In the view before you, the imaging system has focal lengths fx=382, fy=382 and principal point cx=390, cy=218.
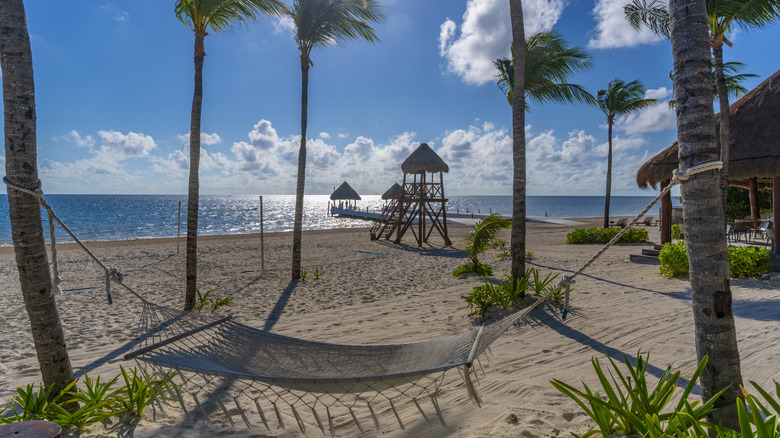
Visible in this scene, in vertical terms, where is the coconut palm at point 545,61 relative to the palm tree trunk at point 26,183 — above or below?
above

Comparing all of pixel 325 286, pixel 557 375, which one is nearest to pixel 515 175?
pixel 557 375

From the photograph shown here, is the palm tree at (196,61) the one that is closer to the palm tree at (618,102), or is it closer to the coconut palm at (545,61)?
the coconut palm at (545,61)

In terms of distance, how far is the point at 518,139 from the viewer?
484cm

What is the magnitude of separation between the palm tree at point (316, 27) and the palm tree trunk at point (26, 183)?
4.78 m

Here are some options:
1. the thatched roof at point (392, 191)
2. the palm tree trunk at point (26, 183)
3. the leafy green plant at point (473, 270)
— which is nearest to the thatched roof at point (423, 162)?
the leafy green plant at point (473, 270)

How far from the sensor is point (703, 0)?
176 cm

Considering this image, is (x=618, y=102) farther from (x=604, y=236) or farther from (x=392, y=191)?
(x=392, y=191)

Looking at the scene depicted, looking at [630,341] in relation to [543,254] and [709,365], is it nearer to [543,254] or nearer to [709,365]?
[709,365]

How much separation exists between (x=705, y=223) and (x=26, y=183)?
11.3 ft

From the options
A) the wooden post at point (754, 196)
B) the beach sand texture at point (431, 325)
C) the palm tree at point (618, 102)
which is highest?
the palm tree at point (618, 102)

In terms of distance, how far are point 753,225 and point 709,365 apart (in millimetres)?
12235

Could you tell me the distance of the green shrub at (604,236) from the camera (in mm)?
11625

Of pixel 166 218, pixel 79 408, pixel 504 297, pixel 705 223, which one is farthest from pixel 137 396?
pixel 166 218

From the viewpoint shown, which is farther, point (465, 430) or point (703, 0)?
point (465, 430)
